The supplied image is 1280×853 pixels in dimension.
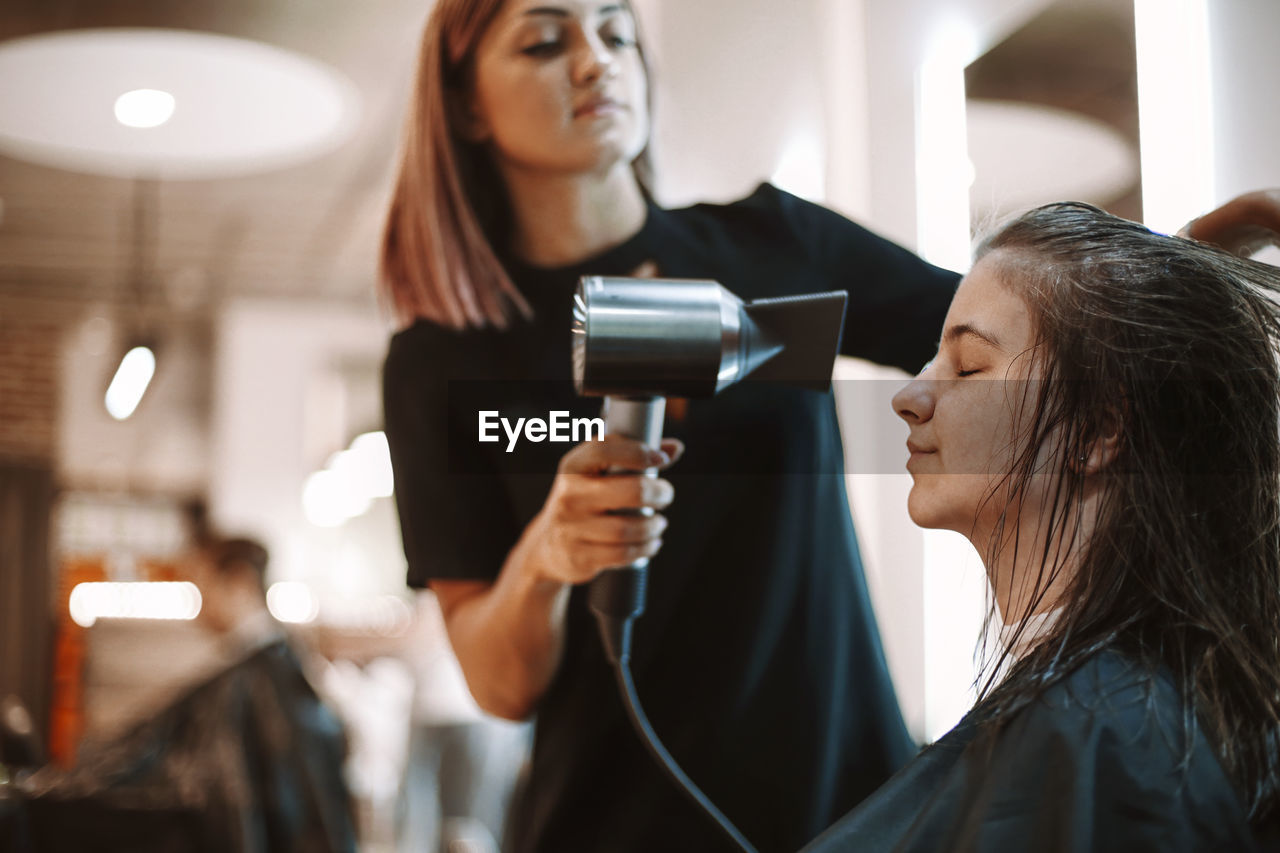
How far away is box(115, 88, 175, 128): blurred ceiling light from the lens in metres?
1.42

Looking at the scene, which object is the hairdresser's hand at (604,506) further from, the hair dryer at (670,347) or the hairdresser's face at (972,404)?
the hairdresser's face at (972,404)

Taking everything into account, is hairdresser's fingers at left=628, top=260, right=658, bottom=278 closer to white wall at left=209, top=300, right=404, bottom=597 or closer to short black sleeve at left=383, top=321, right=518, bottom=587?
short black sleeve at left=383, top=321, right=518, bottom=587

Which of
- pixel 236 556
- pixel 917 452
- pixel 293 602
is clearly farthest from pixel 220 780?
pixel 293 602

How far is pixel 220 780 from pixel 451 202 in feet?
8.46

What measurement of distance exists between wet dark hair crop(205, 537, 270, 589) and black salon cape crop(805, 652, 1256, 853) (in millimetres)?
3331

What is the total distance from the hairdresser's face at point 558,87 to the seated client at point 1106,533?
0.43m

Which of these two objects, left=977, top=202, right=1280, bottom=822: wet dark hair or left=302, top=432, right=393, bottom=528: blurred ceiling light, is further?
left=302, top=432, right=393, bottom=528: blurred ceiling light

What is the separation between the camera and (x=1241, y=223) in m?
1.02

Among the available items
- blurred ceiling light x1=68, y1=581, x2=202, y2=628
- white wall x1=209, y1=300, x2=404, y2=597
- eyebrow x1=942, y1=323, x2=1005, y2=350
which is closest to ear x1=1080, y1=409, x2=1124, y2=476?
eyebrow x1=942, y1=323, x2=1005, y2=350

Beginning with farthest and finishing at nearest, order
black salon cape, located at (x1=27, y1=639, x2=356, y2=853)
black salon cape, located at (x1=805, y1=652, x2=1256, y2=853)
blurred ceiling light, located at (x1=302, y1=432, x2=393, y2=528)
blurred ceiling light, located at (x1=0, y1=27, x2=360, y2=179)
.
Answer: blurred ceiling light, located at (x1=302, y1=432, x2=393, y2=528) → black salon cape, located at (x1=27, y1=639, x2=356, y2=853) → blurred ceiling light, located at (x1=0, y1=27, x2=360, y2=179) → black salon cape, located at (x1=805, y1=652, x2=1256, y2=853)

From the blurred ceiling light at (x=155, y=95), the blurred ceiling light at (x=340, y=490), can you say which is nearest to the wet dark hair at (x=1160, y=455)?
the blurred ceiling light at (x=155, y=95)

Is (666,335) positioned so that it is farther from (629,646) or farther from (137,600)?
(137,600)

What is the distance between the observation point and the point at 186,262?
3381mm

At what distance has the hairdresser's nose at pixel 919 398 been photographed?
968 millimetres
